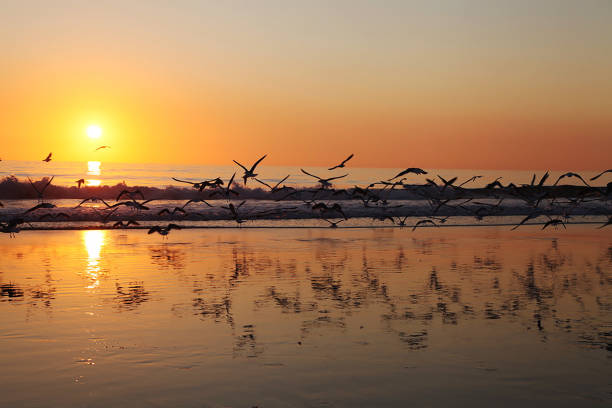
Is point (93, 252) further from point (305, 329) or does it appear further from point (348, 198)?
point (305, 329)

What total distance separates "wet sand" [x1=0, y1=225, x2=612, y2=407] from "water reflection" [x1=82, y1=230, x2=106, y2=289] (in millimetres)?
127

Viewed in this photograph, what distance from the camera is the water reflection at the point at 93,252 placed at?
16766 millimetres

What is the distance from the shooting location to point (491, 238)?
27.3m

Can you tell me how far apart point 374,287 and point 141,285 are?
5095mm

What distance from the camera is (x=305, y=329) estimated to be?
451 inches

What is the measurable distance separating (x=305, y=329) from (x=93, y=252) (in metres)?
13.0

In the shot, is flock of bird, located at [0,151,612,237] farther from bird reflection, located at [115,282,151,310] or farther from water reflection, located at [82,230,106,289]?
bird reflection, located at [115,282,151,310]

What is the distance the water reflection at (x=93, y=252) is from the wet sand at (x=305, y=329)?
0.42 ft

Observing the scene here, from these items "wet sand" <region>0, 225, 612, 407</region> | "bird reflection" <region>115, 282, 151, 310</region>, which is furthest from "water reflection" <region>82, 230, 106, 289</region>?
"bird reflection" <region>115, 282, 151, 310</region>

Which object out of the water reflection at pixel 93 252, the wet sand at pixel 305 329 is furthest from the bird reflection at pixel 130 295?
the water reflection at pixel 93 252

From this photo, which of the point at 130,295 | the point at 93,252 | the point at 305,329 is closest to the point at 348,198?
the point at 93,252

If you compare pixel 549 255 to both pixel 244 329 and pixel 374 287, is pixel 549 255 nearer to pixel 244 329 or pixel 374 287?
pixel 374 287

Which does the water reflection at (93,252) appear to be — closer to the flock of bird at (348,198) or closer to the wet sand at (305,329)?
the wet sand at (305,329)

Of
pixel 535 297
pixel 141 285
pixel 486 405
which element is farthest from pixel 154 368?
pixel 535 297
